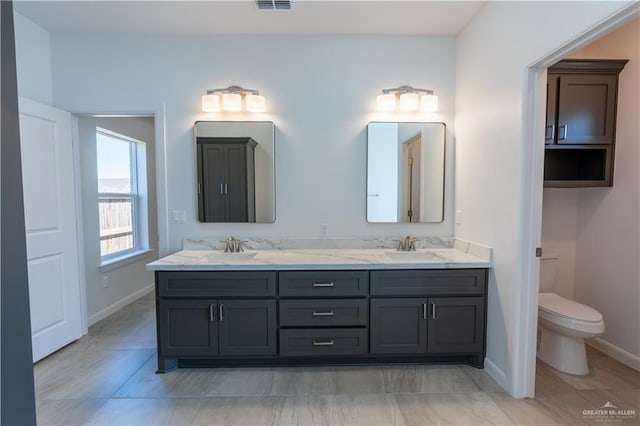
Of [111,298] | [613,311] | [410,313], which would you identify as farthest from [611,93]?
[111,298]

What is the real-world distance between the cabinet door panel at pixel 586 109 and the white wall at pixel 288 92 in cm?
83

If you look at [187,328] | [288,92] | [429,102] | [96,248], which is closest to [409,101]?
[429,102]

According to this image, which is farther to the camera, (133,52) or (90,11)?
(133,52)

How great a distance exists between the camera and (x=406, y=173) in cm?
281

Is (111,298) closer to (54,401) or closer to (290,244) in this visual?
(54,401)

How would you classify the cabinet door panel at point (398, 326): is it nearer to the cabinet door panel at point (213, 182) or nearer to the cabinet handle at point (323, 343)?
the cabinet handle at point (323, 343)

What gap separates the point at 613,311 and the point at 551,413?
4.12ft

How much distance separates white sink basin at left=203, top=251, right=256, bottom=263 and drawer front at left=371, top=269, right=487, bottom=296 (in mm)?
1014

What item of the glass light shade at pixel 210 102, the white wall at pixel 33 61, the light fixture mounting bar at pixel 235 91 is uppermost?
the white wall at pixel 33 61

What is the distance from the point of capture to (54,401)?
1981mm

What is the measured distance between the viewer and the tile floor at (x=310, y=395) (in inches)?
72.2

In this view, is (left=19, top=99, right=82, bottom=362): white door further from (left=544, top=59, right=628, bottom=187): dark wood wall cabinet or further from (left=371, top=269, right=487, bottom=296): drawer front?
(left=544, top=59, right=628, bottom=187): dark wood wall cabinet

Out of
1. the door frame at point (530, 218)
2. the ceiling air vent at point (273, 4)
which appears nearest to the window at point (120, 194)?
the ceiling air vent at point (273, 4)

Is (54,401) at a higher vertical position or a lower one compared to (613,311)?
lower
